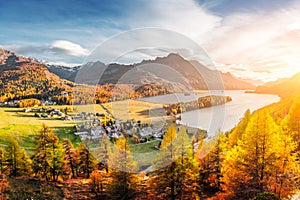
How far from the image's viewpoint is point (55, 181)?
2567 centimetres

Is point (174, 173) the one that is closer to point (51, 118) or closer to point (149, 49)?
point (149, 49)

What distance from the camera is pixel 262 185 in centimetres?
1591

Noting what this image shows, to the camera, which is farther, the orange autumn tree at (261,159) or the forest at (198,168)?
the forest at (198,168)

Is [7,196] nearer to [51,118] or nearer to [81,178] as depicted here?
[81,178]

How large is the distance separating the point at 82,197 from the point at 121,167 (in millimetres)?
6345

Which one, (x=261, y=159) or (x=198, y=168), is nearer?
(x=261, y=159)

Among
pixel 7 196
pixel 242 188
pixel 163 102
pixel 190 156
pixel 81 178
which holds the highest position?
pixel 163 102

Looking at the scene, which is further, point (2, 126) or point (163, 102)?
point (2, 126)

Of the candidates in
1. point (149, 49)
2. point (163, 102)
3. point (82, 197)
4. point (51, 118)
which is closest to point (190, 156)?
point (149, 49)

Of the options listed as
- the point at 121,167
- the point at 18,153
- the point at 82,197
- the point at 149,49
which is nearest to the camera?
the point at 149,49

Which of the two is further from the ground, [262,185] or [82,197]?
[262,185]

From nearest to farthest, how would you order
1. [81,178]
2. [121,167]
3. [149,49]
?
[149,49]
[121,167]
[81,178]

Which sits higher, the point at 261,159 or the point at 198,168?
the point at 261,159

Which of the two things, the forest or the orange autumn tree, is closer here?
the orange autumn tree
